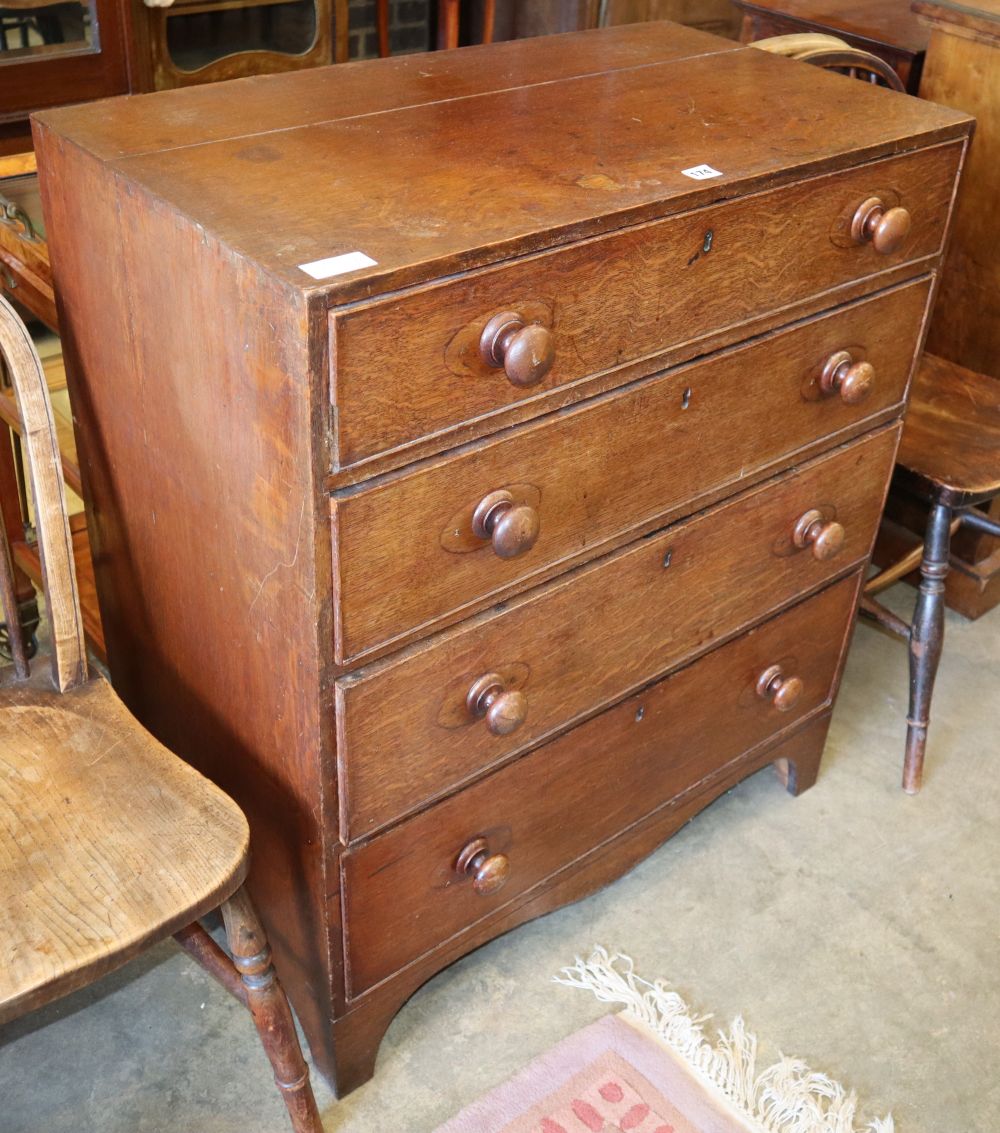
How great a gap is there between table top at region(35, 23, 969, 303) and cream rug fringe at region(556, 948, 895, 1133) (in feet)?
3.22

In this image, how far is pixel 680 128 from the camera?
1348 mm

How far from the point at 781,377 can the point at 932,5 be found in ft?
3.43

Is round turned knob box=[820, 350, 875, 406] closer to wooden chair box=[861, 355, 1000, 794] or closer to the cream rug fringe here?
wooden chair box=[861, 355, 1000, 794]

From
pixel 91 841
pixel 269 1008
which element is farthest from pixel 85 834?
pixel 269 1008

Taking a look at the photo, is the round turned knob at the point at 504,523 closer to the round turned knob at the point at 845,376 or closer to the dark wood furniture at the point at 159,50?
the round turned knob at the point at 845,376

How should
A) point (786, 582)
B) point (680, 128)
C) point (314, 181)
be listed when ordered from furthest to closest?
1. point (786, 582)
2. point (680, 128)
3. point (314, 181)

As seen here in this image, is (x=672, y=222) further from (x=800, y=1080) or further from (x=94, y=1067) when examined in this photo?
(x=94, y=1067)

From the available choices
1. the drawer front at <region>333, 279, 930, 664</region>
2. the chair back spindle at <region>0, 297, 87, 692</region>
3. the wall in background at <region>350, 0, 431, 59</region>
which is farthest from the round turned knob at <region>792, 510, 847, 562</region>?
the wall in background at <region>350, 0, 431, 59</region>

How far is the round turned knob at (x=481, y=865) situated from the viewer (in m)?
1.46

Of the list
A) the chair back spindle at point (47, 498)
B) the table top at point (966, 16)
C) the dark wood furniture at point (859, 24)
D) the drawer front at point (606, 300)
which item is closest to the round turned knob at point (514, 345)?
the drawer front at point (606, 300)

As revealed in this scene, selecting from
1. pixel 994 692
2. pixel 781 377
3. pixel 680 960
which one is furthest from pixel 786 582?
pixel 994 692

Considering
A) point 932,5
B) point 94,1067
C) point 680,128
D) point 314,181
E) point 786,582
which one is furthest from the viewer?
point 932,5

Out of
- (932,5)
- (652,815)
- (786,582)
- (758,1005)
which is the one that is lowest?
(758,1005)

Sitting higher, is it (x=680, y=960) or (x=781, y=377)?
(x=781, y=377)
